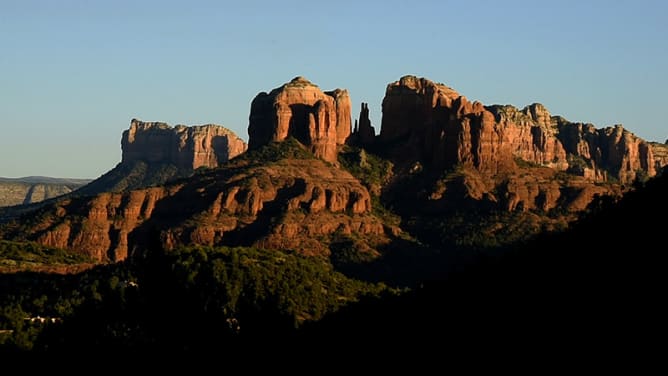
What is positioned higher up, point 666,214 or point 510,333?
point 666,214

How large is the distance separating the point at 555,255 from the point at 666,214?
12717 millimetres

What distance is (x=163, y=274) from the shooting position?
11588cm

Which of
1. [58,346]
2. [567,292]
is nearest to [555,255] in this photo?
[567,292]

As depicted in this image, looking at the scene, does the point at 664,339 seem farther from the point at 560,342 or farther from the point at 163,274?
the point at 163,274

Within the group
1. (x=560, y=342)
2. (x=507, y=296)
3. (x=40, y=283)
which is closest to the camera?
(x=560, y=342)

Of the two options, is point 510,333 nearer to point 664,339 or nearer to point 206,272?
point 664,339

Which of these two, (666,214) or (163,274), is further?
(666,214)

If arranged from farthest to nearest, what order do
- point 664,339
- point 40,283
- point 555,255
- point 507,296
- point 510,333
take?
point 40,283 → point 555,255 → point 507,296 → point 510,333 → point 664,339

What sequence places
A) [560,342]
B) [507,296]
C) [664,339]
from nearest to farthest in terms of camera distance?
[664,339] < [560,342] < [507,296]

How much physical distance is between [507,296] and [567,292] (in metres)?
10.1

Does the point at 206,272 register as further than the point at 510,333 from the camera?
Yes

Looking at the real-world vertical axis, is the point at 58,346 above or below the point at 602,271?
below

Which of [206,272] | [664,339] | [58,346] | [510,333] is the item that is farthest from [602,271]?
[206,272]

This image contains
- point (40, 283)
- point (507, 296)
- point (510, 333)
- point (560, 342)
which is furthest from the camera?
point (40, 283)
